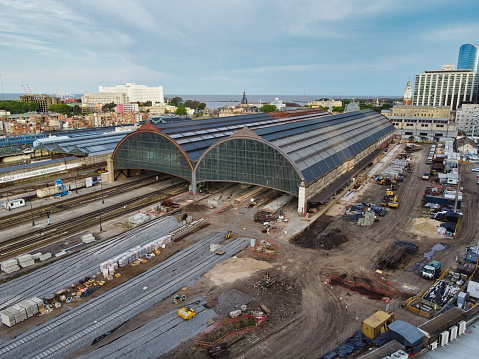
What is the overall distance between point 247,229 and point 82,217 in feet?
82.7

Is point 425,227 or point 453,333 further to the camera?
point 425,227

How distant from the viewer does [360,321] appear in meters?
28.4

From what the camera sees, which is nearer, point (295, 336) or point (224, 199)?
point (295, 336)

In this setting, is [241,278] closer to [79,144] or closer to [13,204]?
[13,204]

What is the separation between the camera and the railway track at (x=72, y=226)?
140 ft

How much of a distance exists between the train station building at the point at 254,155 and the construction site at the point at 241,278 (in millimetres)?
3751

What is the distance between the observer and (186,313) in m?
28.8

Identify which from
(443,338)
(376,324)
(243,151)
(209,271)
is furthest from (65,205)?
(443,338)

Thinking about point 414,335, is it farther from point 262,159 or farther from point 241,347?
point 262,159

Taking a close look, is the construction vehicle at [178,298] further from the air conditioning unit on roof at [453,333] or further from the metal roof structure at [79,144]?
the metal roof structure at [79,144]

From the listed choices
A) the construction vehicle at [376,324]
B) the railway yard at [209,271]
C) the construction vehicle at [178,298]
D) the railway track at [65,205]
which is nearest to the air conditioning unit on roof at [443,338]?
the construction vehicle at [376,324]

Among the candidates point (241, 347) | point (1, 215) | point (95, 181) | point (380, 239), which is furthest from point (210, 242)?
point (95, 181)

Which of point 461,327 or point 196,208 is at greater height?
point 461,327

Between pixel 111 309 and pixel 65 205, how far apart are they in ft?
111
